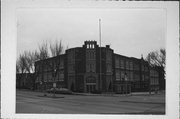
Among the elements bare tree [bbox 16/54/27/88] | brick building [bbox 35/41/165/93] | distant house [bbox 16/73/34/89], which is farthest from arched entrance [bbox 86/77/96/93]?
bare tree [bbox 16/54/27/88]

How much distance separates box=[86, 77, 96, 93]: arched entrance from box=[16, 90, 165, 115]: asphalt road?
0.14 meters

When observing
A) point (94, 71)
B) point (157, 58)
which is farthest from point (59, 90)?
point (157, 58)

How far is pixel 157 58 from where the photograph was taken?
164 inches

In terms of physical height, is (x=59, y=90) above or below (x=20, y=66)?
below

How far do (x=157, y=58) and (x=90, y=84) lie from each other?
4.71ft

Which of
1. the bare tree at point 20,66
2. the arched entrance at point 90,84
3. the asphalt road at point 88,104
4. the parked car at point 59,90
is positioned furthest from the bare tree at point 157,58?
the bare tree at point 20,66

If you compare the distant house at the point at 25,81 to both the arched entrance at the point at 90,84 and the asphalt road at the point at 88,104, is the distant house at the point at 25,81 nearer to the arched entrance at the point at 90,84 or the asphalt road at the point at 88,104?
the asphalt road at the point at 88,104

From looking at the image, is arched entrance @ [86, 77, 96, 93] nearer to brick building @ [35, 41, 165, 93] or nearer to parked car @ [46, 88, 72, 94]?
brick building @ [35, 41, 165, 93]

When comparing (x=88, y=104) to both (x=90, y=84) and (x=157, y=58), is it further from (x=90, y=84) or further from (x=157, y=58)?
(x=157, y=58)

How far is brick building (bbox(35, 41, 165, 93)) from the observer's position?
4395 millimetres

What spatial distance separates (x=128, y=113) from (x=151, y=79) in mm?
898

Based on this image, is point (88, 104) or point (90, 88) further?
point (90, 88)

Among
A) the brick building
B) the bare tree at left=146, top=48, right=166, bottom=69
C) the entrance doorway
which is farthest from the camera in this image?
Result: the entrance doorway

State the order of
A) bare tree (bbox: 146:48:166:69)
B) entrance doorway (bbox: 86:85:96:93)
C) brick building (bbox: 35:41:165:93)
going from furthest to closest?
1. entrance doorway (bbox: 86:85:96:93)
2. brick building (bbox: 35:41:165:93)
3. bare tree (bbox: 146:48:166:69)
